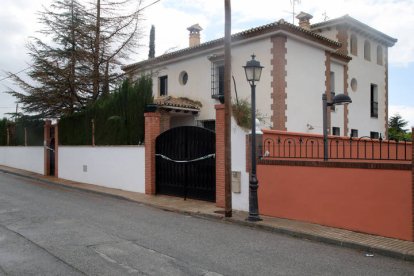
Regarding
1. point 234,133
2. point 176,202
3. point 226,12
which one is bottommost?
point 176,202

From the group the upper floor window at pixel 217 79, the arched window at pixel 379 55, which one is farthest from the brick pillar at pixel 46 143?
the arched window at pixel 379 55

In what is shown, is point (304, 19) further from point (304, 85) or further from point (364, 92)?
point (304, 85)

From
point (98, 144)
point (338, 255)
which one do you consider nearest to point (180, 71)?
point (98, 144)

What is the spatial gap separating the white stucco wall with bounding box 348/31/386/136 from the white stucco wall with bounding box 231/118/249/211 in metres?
11.7

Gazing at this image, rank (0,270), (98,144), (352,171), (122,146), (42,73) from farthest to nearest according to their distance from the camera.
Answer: (42,73) < (98,144) < (122,146) < (352,171) < (0,270)

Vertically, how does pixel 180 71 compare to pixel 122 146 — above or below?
above

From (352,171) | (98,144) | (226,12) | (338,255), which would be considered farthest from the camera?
(98,144)

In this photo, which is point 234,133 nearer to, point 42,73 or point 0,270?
point 0,270

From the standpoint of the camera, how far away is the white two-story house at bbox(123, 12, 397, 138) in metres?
Answer: 16.2

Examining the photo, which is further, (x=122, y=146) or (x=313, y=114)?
(x=313, y=114)

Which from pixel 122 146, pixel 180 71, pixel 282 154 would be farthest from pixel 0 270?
pixel 180 71

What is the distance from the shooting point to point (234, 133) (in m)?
10.9

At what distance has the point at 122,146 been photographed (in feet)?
51.1

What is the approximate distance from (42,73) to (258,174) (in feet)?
48.5
